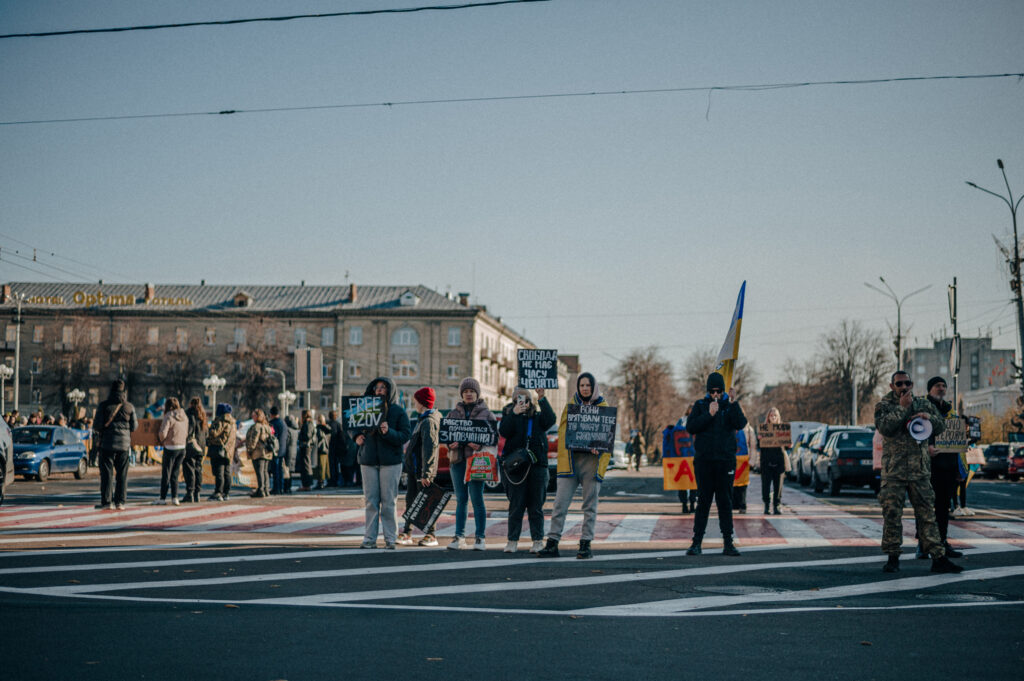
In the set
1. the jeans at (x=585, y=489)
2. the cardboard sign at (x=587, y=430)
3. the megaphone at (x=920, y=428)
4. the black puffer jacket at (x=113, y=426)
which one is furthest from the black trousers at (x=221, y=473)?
the megaphone at (x=920, y=428)

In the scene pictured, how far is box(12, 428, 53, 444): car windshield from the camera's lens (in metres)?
29.3

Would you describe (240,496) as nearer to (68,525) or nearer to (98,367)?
(68,525)

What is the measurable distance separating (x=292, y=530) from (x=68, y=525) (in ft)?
9.98

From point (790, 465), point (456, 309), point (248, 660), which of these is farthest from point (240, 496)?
point (456, 309)

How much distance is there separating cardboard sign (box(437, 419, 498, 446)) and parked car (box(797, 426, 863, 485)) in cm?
1714

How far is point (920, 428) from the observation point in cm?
1020

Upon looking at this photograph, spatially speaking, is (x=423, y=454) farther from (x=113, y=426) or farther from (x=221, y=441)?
(x=221, y=441)

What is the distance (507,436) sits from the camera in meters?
11.6

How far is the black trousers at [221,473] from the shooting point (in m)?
19.8

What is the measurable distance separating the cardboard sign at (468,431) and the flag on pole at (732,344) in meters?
4.36

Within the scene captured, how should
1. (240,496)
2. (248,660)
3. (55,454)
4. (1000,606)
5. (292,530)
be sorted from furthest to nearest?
(55,454) → (240,496) → (292,530) → (1000,606) → (248,660)

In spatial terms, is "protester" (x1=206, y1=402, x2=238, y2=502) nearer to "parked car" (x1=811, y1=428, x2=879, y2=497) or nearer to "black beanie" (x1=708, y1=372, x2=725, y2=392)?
"black beanie" (x1=708, y1=372, x2=725, y2=392)

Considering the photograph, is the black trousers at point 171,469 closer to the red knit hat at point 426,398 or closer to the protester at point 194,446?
the protester at point 194,446

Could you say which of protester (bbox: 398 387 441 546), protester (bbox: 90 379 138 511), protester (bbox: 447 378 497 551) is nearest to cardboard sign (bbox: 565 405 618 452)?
protester (bbox: 447 378 497 551)
